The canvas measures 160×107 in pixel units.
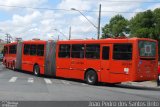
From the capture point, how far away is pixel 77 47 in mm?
27797

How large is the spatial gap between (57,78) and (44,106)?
1794 centimetres

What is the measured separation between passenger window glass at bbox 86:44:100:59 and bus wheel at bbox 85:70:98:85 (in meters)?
0.95

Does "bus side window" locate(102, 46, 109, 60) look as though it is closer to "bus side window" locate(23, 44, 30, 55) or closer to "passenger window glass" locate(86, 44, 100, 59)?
"passenger window glass" locate(86, 44, 100, 59)

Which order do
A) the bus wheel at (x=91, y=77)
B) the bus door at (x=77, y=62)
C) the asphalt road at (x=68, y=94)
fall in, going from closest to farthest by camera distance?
1. the asphalt road at (x=68, y=94)
2. the bus wheel at (x=91, y=77)
3. the bus door at (x=77, y=62)

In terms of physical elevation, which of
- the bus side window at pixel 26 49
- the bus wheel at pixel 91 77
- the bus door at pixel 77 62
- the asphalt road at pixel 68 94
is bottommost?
the asphalt road at pixel 68 94

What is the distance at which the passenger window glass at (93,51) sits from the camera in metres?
26.0

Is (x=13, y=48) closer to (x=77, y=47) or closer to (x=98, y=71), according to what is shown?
(x=77, y=47)

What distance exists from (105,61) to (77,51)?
3.15 m

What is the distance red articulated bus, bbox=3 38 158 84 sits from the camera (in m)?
23.7

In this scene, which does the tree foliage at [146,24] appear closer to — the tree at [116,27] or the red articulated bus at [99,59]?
the tree at [116,27]

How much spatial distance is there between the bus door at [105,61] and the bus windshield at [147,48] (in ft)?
6.67

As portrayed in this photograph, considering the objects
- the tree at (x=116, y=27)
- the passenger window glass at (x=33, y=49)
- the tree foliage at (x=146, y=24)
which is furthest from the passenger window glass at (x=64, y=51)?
the tree at (x=116, y=27)

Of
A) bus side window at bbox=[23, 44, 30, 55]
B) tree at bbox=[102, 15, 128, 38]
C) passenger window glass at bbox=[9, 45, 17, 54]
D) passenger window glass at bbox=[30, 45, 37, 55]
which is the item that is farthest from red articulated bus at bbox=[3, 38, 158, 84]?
tree at bbox=[102, 15, 128, 38]

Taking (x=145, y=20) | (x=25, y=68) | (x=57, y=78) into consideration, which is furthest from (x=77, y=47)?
(x=145, y=20)
